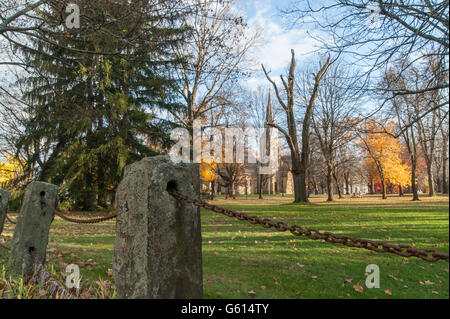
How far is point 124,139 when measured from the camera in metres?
15.4

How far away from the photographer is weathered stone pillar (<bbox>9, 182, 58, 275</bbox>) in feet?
11.6

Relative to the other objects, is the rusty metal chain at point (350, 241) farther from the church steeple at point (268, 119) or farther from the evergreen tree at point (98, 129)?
the church steeple at point (268, 119)

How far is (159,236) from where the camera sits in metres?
1.79

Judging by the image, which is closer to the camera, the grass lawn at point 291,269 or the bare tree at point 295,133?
the grass lawn at point 291,269

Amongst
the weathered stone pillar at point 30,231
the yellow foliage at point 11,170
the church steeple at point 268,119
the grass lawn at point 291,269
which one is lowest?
the grass lawn at point 291,269

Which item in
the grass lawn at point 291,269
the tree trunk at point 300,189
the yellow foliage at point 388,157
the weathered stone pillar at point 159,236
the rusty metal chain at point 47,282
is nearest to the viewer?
the weathered stone pillar at point 159,236

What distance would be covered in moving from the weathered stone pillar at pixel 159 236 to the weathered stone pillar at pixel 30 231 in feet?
7.50

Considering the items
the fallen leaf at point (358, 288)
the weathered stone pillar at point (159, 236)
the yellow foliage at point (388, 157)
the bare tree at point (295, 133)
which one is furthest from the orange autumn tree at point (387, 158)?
the weathered stone pillar at point (159, 236)

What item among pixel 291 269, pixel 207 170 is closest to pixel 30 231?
pixel 291 269

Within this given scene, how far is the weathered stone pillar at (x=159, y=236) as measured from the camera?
5.82 ft

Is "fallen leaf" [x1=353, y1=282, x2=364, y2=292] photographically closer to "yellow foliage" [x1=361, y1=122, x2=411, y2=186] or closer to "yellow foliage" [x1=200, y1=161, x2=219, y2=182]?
"yellow foliage" [x1=200, y1=161, x2=219, y2=182]

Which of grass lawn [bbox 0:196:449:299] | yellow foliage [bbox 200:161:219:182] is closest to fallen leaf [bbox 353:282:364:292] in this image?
grass lawn [bbox 0:196:449:299]

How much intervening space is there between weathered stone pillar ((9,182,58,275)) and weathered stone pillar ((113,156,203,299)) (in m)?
2.29
